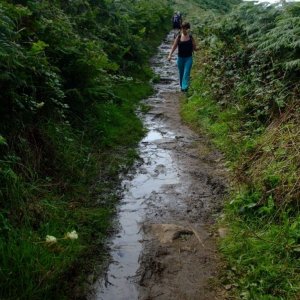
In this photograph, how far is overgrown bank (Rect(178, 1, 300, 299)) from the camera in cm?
399

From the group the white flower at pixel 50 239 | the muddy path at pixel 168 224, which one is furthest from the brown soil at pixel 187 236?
the white flower at pixel 50 239

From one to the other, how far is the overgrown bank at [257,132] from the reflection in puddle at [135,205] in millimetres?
899

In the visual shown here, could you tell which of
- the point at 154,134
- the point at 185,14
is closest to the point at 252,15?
the point at 154,134

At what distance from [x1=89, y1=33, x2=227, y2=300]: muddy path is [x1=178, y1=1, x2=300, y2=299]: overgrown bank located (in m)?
0.25

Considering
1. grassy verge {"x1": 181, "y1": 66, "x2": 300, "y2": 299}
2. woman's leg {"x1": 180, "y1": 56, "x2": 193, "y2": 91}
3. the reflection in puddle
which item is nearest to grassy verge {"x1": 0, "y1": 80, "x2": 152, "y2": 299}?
the reflection in puddle

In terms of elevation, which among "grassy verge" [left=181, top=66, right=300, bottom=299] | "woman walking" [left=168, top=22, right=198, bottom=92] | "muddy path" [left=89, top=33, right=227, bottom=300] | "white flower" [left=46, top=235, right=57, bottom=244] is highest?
"woman walking" [left=168, top=22, right=198, bottom=92]

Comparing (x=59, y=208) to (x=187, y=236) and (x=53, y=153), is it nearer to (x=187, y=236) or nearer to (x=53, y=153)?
(x=53, y=153)

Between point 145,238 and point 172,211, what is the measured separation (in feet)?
2.38

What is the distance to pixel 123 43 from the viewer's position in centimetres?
1246

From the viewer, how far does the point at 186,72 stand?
36.1 ft

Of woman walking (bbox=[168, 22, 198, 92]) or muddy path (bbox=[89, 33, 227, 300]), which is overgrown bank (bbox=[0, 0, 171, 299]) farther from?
woman walking (bbox=[168, 22, 198, 92])

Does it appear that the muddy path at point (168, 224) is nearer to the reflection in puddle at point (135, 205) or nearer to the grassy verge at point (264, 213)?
the reflection in puddle at point (135, 205)

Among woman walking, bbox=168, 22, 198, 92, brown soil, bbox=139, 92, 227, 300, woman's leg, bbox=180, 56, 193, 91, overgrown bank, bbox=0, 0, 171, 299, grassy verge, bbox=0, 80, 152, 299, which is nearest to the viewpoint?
grassy verge, bbox=0, 80, 152, 299

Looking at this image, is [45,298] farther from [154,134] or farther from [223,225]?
[154,134]
